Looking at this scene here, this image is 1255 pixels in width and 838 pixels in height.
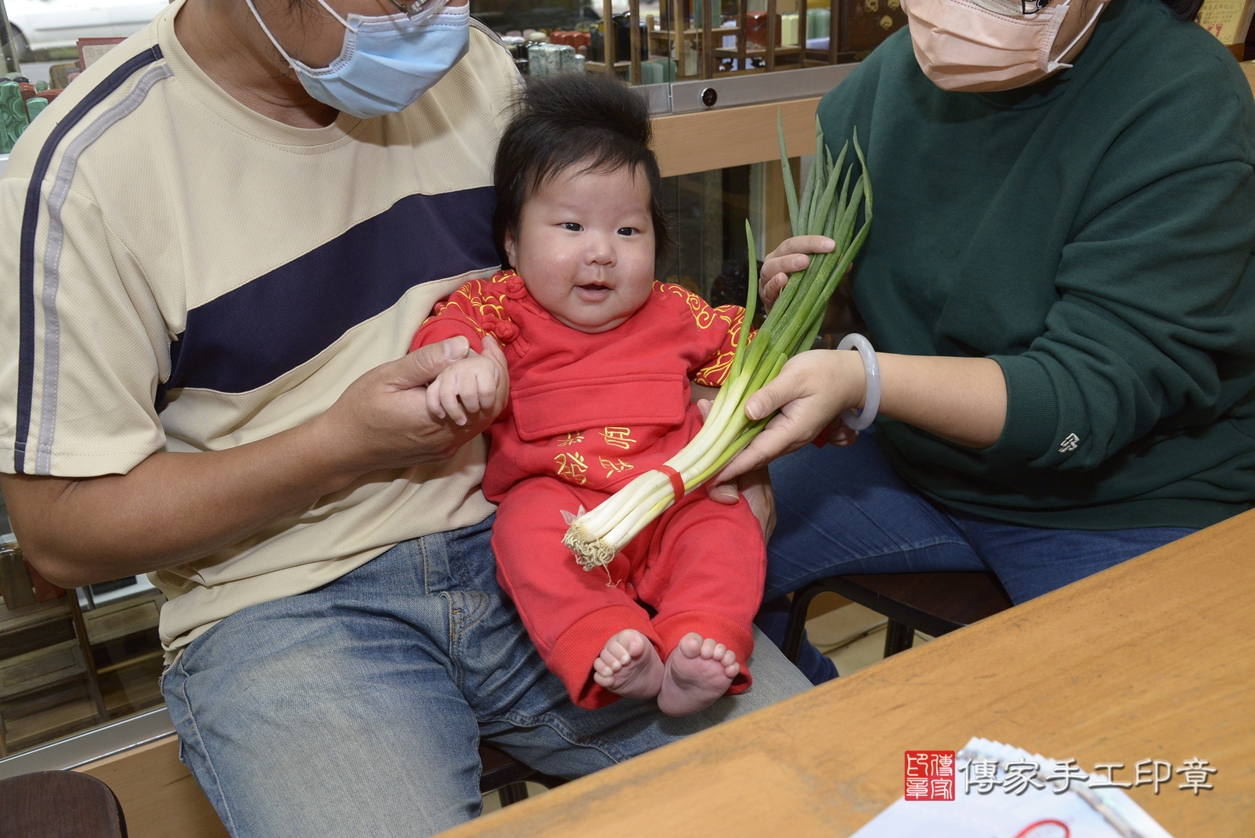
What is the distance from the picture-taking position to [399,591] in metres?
1.30

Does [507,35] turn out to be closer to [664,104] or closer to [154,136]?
[664,104]

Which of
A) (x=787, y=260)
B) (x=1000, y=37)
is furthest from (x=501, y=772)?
(x=1000, y=37)

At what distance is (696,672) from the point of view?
3.70 ft

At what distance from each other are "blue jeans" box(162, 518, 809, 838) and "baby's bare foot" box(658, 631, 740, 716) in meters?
0.12

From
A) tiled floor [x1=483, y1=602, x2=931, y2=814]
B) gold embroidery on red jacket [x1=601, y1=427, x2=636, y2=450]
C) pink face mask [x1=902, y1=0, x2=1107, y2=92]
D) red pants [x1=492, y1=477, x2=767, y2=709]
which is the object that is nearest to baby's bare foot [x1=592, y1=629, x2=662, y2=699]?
red pants [x1=492, y1=477, x2=767, y2=709]

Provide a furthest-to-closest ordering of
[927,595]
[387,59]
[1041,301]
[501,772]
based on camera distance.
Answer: [927,595] → [1041,301] → [501,772] → [387,59]

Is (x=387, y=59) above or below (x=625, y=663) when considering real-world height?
above

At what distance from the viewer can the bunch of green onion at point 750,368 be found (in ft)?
3.93

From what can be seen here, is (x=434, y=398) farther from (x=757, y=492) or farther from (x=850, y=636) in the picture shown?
(x=850, y=636)

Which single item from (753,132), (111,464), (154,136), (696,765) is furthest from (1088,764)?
(753,132)

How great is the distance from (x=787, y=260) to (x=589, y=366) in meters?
0.37

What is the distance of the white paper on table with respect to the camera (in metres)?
0.75

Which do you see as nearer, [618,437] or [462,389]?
[462,389]

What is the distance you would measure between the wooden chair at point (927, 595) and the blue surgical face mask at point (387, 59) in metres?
1.07
